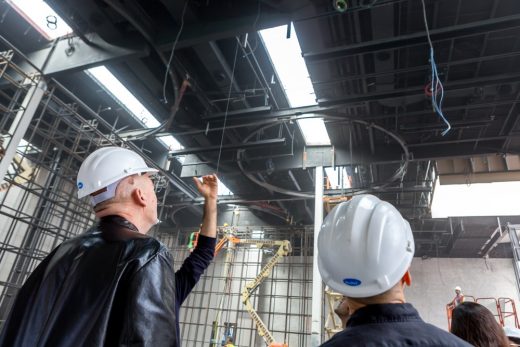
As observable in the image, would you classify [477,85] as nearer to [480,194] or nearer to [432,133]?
[432,133]

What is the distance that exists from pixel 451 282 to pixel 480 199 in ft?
30.7

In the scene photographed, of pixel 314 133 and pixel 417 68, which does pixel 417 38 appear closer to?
pixel 417 68

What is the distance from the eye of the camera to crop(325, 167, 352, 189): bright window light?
8977 millimetres

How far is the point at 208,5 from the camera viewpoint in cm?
501

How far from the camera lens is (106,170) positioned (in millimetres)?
1675

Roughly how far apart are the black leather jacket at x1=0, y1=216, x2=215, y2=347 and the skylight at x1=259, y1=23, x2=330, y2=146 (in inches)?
176

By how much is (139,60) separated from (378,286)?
230 inches

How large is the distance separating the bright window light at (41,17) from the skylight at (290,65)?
3.42 m

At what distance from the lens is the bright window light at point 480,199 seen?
25.2 feet

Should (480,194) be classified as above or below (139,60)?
below

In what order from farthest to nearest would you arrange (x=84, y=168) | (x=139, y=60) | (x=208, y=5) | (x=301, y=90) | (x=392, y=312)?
1. (x=301, y=90)
2. (x=139, y=60)
3. (x=208, y=5)
4. (x=84, y=168)
5. (x=392, y=312)

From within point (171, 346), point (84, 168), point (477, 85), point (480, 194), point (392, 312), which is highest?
point (477, 85)

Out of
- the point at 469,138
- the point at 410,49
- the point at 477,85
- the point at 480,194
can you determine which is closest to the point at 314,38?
the point at 410,49

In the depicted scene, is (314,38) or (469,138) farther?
(469,138)
